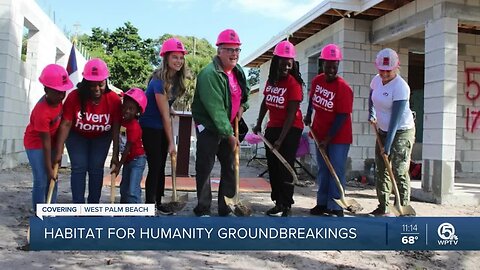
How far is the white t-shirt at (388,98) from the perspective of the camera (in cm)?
450

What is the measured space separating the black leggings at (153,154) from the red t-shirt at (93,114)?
40 cm

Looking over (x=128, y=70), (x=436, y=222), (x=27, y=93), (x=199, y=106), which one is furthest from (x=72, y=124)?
(x=128, y=70)

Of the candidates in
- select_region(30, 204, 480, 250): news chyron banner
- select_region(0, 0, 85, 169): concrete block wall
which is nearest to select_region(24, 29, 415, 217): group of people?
select_region(30, 204, 480, 250): news chyron banner

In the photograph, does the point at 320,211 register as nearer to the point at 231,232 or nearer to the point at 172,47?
the point at 172,47

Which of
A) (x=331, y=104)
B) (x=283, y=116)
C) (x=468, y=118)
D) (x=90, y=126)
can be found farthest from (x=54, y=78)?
(x=468, y=118)

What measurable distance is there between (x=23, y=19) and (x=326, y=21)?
5.72m

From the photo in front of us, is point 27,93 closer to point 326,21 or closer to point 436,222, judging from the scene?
point 326,21

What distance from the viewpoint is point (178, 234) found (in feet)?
8.40

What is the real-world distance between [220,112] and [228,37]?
0.66 meters

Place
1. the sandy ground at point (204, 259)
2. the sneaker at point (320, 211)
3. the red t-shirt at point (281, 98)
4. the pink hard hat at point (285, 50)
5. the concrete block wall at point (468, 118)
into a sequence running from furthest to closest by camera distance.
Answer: the concrete block wall at point (468, 118), the sneaker at point (320, 211), the red t-shirt at point (281, 98), the pink hard hat at point (285, 50), the sandy ground at point (204, 259)

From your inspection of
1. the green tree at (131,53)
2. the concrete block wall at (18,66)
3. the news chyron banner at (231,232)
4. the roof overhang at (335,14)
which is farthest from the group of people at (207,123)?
the green tree at (131,53)

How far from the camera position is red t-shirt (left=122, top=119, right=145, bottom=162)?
399 centimetres

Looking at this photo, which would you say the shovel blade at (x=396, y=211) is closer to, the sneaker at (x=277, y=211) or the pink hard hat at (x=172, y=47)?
the sneaker at (x=277, y=211)

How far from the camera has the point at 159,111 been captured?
4.24 m
